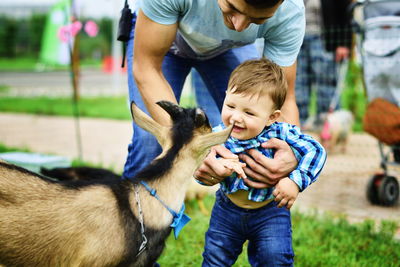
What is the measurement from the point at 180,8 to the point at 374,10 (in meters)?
2.61

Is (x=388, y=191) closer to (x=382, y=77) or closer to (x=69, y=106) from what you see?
(x=382, y=77)

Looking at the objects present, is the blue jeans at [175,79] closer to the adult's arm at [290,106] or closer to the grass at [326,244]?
the adult's arm at [290,106]

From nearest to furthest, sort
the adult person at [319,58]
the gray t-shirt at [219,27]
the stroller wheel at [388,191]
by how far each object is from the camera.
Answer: the gray t-shirt at [219,27], the stroller wheel at [388,191], the adult person at [319,58]

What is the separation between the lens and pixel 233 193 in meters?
2.53

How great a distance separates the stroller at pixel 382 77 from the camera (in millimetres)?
4395

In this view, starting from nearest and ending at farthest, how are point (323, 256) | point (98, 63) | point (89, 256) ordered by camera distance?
point (89, 256) → point (323, 256) → point (98, 63)

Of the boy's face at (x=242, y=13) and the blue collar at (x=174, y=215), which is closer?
the boy's face at (x=242, y=13)

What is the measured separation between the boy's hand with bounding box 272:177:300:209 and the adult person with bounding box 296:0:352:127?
511 cm

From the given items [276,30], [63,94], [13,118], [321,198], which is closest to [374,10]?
[321,198]

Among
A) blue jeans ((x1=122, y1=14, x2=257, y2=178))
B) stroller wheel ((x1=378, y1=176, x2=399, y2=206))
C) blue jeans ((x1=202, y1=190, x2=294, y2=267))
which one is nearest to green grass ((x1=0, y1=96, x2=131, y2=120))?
stroller wheel ((x1=378, y1=176, x2=399, y2=206))

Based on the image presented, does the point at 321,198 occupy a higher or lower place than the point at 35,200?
lower

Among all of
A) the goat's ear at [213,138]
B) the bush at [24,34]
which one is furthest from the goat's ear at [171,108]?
the bush at [24,34]

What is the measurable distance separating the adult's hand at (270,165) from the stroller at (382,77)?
227 cm

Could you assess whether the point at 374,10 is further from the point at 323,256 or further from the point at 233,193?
the point at 233,193
